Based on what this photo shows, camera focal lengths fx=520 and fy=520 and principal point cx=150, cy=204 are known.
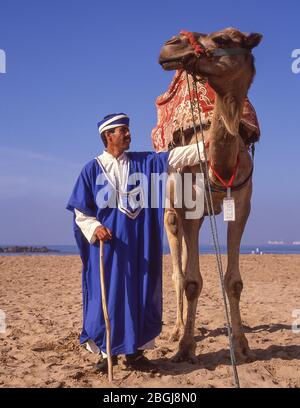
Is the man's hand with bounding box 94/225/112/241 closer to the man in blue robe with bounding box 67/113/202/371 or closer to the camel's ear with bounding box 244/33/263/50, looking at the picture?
the man in blue robe with bounding box 67/113/202/371

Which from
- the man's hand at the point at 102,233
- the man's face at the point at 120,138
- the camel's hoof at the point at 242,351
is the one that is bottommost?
the camel's hoof at the point at 242,351

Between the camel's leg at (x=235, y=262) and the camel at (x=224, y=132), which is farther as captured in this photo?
the camel's leg at (x=235, y=262)

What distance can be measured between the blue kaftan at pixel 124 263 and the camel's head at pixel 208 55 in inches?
33.0

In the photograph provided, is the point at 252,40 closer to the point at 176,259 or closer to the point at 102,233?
the point at 102,233

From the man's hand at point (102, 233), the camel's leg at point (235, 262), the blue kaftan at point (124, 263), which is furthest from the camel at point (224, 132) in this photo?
the man's hand at point (102, 233)

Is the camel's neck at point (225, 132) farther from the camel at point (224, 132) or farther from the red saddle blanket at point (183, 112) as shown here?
the red saddle blanket at point (183, 112)

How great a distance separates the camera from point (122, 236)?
4316 millimetres

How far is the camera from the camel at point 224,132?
13.4 feet

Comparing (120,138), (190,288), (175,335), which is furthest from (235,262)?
(120,138)

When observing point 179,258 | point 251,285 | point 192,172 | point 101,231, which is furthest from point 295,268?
point 101,231

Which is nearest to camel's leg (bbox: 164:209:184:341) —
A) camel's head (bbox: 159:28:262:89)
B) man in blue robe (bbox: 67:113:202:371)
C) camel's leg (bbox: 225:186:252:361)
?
camel's leg (bbox: 225:186:252:361)

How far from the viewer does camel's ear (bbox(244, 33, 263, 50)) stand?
4191 mm

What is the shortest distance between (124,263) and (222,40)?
1960 mm

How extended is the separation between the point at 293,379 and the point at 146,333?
47.9 inches
